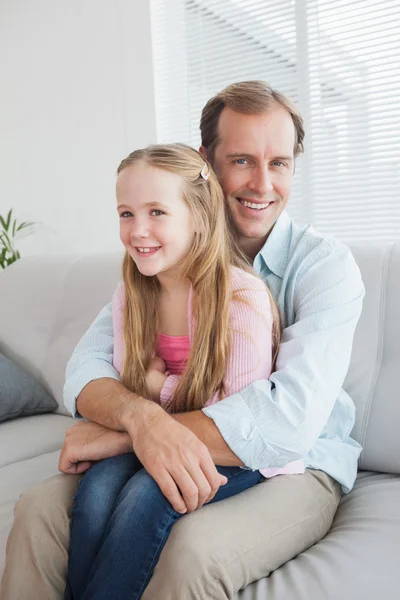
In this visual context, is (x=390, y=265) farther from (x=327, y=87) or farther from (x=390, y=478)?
(x=327, y=87)

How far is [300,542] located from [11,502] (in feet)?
2.40

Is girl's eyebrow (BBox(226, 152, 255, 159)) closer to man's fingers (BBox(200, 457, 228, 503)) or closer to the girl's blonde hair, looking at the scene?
the girl's blonde hair

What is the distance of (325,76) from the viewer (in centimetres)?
311

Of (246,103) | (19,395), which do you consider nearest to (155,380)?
(246,103)

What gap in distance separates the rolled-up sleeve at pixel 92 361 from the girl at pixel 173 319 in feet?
0.16

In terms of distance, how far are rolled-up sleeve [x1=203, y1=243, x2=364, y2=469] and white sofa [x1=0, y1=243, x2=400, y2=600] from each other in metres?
0.20

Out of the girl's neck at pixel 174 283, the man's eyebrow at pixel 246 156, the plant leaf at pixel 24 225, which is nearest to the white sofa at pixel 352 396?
the man's eyebrow at pixel 246 156

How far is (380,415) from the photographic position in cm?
159

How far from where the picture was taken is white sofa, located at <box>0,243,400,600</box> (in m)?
1.14

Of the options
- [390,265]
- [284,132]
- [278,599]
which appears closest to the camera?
[278,599]

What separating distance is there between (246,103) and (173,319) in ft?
1.73

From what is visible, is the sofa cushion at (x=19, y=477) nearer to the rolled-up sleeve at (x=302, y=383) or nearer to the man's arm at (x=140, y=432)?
the man's arm at (x=140, y=432)

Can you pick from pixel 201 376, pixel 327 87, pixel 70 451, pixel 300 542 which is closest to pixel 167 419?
pixel 201 376

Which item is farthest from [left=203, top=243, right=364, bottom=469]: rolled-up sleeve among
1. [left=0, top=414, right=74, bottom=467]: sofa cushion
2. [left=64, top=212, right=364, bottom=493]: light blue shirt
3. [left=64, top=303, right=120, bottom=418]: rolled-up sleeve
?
[left=0, top=414, right=74, bottom=467]: sofa cushion
